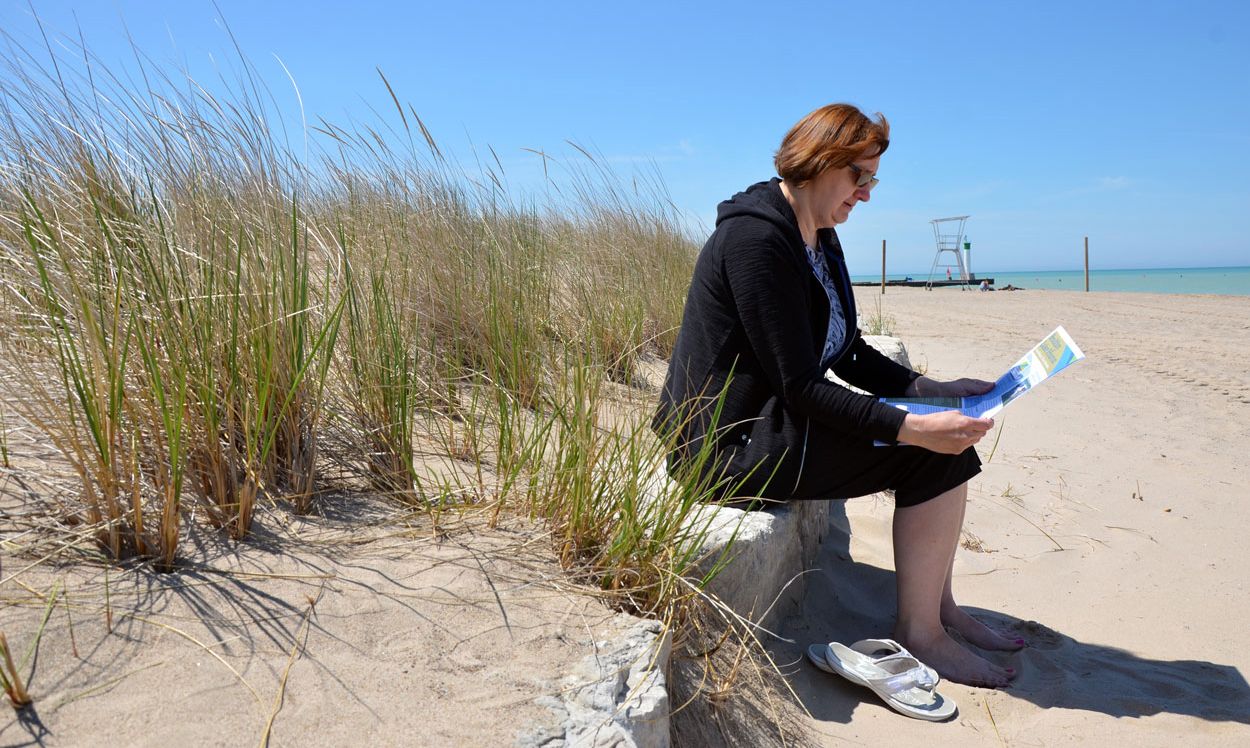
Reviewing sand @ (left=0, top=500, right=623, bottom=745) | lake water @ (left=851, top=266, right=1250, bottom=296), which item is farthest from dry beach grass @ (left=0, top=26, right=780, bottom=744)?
lake water @ (left=851, top=266, right=1250, bottom=296)

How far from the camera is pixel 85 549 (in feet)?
4.34

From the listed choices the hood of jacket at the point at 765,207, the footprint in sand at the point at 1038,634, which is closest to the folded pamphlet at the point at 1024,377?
the hood of jacket at the point at 765,207

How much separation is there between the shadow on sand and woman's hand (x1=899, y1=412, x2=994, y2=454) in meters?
0.57

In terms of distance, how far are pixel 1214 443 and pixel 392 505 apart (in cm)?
408

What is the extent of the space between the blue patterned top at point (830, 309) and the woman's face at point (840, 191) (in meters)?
0.10

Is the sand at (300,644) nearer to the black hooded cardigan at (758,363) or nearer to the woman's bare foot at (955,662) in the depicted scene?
the black hooded cardigan at (758,363)

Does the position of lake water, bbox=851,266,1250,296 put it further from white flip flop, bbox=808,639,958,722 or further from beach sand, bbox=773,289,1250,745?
white flip flop, bbox=808,639,958,722

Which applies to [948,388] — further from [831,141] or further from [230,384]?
[230,384]

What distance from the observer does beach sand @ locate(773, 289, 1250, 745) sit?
1.84 m

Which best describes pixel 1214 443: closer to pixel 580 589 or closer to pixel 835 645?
pixel 835 645

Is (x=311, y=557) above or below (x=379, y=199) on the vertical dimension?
below

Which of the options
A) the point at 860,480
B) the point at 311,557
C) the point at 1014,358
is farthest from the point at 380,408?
the point at 1014,358

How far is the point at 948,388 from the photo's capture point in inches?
87.7

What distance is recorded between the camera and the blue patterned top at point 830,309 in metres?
2.14
